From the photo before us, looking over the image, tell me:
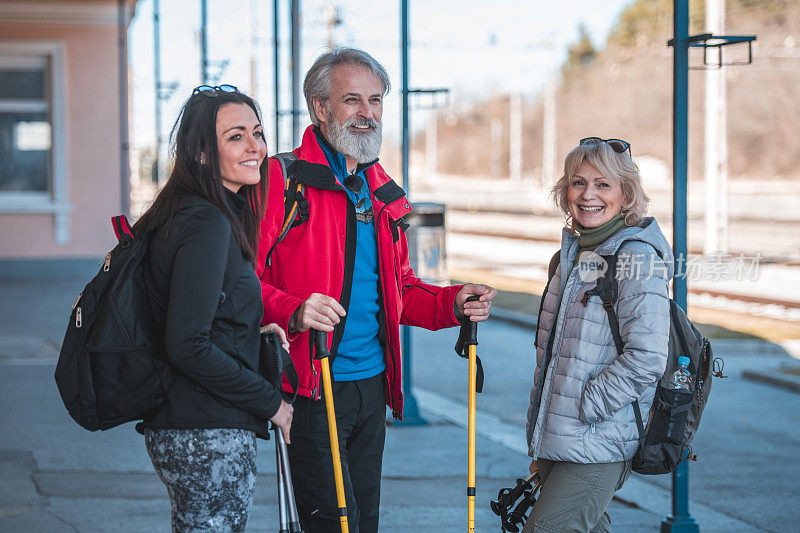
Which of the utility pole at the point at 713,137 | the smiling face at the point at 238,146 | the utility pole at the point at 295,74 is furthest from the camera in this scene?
the utility pole at the point at 713,137

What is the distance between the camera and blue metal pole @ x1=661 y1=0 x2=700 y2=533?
4.55 metres

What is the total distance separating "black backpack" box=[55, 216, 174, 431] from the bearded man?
1.74 feet

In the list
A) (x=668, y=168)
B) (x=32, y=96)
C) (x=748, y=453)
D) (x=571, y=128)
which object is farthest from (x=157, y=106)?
(x=571, y=128)

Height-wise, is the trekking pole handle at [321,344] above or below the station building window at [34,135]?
below

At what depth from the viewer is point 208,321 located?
8.71 feet

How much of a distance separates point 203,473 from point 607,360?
143cm

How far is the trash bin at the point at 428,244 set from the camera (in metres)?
7.45

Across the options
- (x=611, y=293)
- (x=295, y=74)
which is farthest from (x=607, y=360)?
(x=295, y=74)

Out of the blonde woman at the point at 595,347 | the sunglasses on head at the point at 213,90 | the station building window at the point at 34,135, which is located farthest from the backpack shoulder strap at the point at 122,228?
the station building window at the point at 34,135

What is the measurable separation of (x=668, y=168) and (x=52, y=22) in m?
51.9

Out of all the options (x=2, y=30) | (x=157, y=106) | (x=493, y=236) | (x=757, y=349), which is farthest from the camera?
(x=493, y=236)

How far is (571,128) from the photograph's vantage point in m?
72.9

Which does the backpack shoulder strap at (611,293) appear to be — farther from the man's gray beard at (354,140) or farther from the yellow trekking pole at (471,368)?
the man's gray beard at (354,140)

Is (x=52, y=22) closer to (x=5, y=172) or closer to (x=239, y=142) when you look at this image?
(x=5, y=172)
